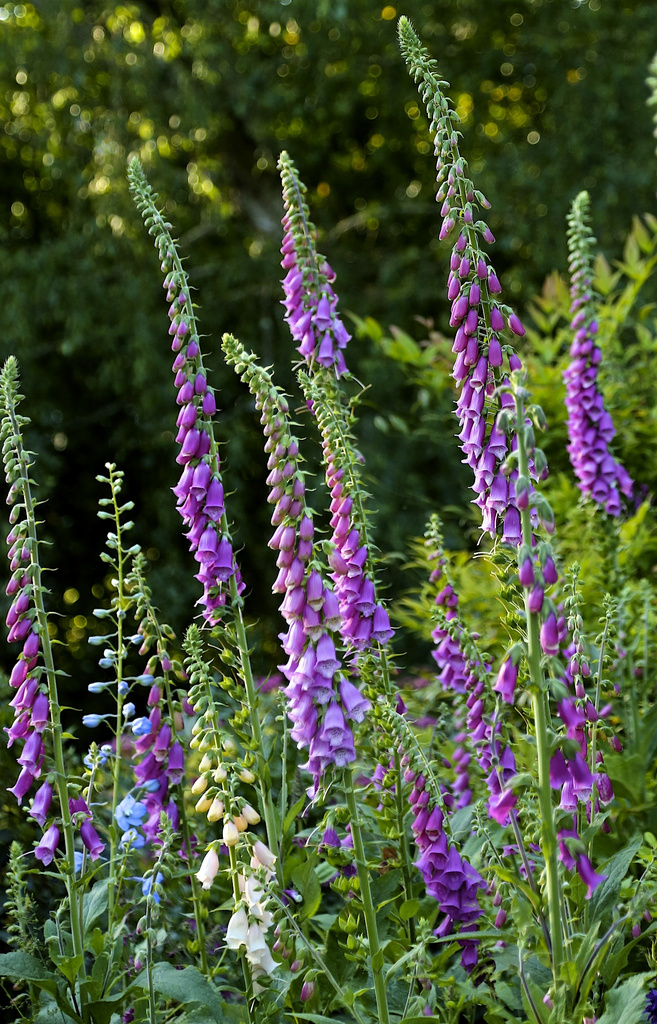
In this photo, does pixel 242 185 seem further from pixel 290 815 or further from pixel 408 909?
pixel 408 909

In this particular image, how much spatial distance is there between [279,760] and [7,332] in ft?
23.0

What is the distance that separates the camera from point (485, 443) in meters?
2.10

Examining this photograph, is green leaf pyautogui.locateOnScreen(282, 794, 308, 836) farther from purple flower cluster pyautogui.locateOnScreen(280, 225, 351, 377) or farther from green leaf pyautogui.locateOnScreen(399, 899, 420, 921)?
purple flower cluster pyautogui.locateOnScreen(280, 225, 351, 377)

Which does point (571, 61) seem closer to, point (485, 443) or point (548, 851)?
point (485, 443)

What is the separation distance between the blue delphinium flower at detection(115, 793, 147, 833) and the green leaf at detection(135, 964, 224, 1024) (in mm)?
490

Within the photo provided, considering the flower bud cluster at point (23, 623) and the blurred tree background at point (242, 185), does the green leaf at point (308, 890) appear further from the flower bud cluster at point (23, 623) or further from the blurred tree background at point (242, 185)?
the blurred tree background at point (242, 185)

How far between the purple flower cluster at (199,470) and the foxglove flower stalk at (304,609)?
333 millimetres

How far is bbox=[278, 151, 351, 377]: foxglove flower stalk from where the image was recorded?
2.88m

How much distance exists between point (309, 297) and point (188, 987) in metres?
1.86

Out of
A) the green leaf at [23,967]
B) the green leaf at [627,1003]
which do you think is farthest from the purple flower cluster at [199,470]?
the green leaf at [627,1003]

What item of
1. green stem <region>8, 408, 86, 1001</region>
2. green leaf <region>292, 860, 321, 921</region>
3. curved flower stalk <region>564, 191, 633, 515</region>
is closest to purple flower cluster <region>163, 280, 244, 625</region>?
green stem <region>8, 408, 86, 1001</region>

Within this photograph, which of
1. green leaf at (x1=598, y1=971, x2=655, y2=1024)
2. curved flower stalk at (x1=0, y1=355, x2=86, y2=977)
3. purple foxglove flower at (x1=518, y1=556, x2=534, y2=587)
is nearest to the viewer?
purple foxglove flower at (x1=518, y1=556, x2=534, y2=587)

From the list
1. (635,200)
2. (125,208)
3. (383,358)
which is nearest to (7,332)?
(125,208)

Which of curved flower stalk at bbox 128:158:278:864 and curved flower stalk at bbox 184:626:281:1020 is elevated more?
curved flower stalk at bbox 128:158:278:864
